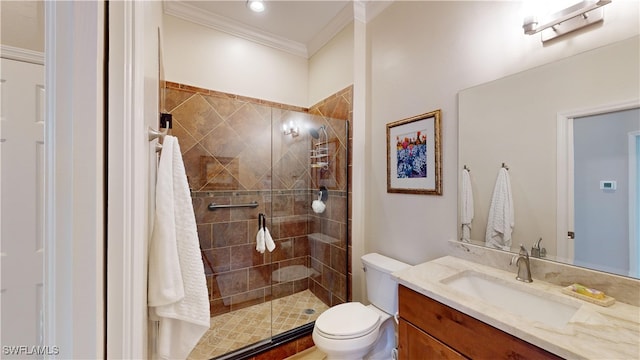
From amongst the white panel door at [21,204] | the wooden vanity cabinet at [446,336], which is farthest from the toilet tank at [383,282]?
the white panel door at [21,204]

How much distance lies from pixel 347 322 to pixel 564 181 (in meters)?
1.32

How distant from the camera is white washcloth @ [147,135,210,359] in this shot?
0.75 m

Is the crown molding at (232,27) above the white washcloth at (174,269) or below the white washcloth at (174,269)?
above

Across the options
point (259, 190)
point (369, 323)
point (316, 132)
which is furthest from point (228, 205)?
point (369, 323)

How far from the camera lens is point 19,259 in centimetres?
78

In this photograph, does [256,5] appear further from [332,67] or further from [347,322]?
[347,322]

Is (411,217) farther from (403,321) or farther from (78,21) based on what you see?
(78,21)

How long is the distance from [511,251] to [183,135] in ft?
7.87

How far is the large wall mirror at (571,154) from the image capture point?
0.90 m

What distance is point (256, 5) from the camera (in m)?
1.99

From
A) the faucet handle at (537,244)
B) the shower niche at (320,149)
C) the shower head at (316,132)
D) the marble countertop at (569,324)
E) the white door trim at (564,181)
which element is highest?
the shower head at (316,132)

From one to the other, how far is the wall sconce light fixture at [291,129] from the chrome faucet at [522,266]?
6.46 feet

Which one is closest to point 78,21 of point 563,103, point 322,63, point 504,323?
point 504,323

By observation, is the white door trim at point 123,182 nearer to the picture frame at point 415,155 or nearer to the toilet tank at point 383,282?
the toilet tank at point 383,282
